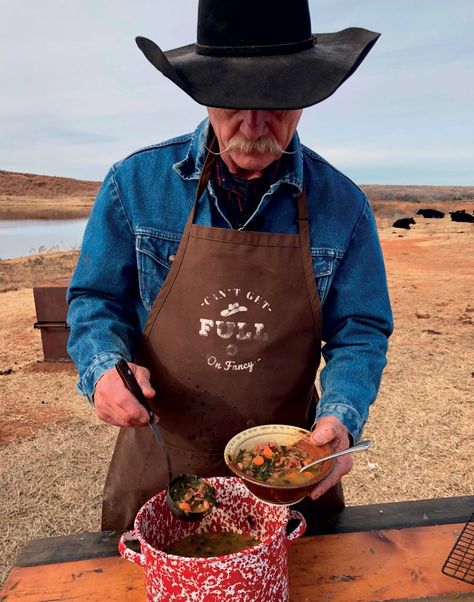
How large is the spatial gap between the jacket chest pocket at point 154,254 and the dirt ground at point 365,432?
7.78 feet

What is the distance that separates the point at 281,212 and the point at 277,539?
108 cm

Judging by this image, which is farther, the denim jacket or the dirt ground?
the dirt ground

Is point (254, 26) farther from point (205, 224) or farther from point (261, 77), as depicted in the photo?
point (205, 224)

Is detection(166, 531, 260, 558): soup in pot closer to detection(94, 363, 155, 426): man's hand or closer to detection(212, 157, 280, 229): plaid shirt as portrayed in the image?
detection(94, 363, 155, 426): man's hand

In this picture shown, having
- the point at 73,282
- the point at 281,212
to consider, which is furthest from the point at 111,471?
the point at 281,212

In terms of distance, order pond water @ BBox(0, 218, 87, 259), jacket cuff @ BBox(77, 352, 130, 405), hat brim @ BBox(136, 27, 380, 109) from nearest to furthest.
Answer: hat brim @ BBox(136, 27, 380, 109), jacket cuff @ BBox(77, 352, 130, 405), pond water @ BBox(0, 218, 87, 259)

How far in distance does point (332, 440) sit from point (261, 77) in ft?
Answer: 3.37

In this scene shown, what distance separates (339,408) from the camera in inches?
67.9

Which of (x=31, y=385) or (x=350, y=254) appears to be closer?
(x=350, y=254)

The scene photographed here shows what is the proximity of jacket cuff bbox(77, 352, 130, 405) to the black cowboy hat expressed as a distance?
0.80m

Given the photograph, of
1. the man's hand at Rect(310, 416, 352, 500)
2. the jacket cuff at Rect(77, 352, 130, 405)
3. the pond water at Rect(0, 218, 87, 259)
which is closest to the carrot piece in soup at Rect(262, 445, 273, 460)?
the man's hand at Rect(310, 416, 352, 500)

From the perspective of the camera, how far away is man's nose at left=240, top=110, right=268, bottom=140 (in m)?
1.64

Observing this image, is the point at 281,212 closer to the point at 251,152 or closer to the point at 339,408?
the point at 251,152

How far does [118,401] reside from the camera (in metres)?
1.60
